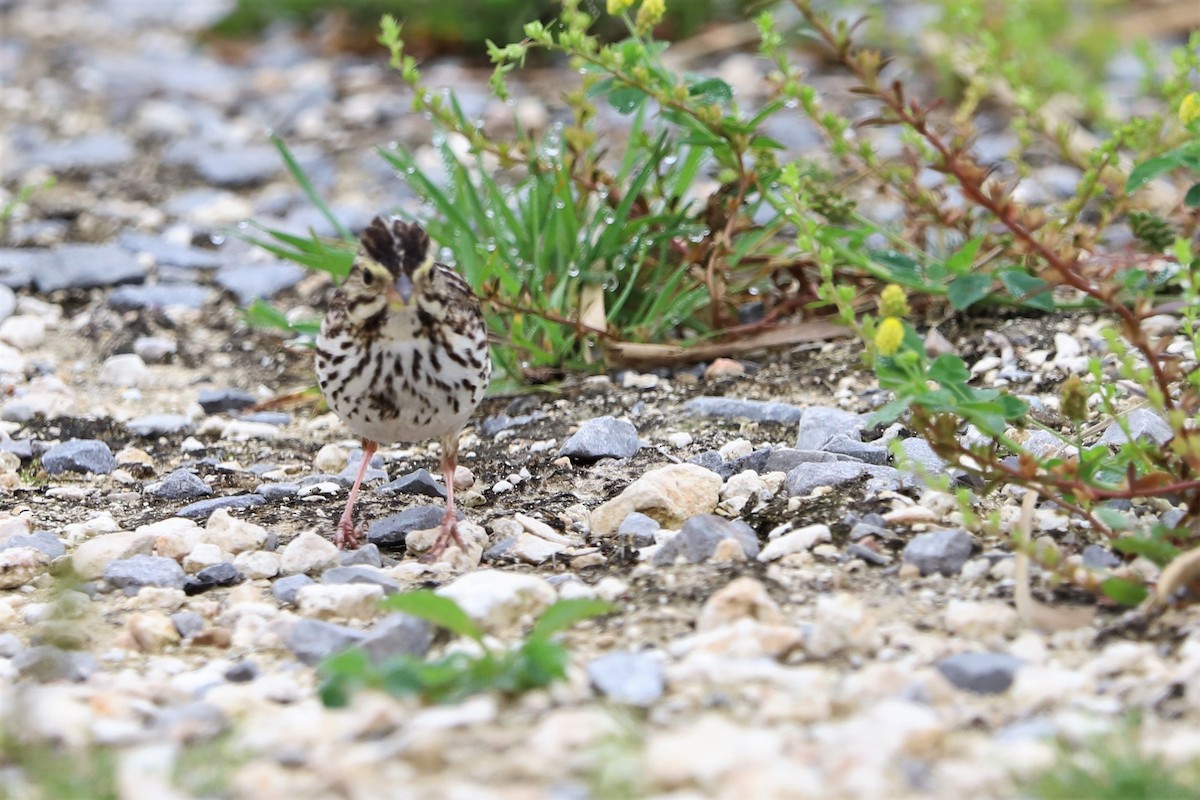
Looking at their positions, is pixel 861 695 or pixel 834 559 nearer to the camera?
pixel 861 695

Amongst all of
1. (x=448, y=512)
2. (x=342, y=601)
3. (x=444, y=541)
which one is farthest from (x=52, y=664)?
(x=448, y=512)

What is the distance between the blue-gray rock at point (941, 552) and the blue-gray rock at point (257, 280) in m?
4.13

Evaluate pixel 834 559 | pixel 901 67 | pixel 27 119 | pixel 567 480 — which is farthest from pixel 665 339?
pixel 27 119

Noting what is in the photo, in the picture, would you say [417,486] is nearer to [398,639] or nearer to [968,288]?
[398,639]

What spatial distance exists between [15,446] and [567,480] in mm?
1932

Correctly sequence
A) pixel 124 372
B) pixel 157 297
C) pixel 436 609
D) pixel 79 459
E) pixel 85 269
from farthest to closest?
pixel 85 269 → pixel 157 297 → pixel 124 372 → pixel 79 459 → pixel 436 609

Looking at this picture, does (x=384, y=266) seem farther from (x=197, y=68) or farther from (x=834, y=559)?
(x=197, y=68)

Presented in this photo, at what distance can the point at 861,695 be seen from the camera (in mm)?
3113

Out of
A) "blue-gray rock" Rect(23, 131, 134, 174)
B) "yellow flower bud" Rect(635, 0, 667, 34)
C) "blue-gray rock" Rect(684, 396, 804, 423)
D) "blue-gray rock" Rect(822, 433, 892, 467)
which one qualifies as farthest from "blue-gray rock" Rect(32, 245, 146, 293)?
"blue-gray rock" Rect(822, 433, 892, 467)

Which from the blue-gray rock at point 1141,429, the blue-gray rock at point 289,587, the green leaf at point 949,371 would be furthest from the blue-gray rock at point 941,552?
the blue-gray rock at point 289,587

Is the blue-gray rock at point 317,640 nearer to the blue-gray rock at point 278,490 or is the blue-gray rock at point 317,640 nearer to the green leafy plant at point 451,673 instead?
the green leafy plant at point 451,673

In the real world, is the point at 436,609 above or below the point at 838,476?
above

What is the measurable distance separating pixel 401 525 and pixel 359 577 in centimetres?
60

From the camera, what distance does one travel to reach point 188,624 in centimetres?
383
